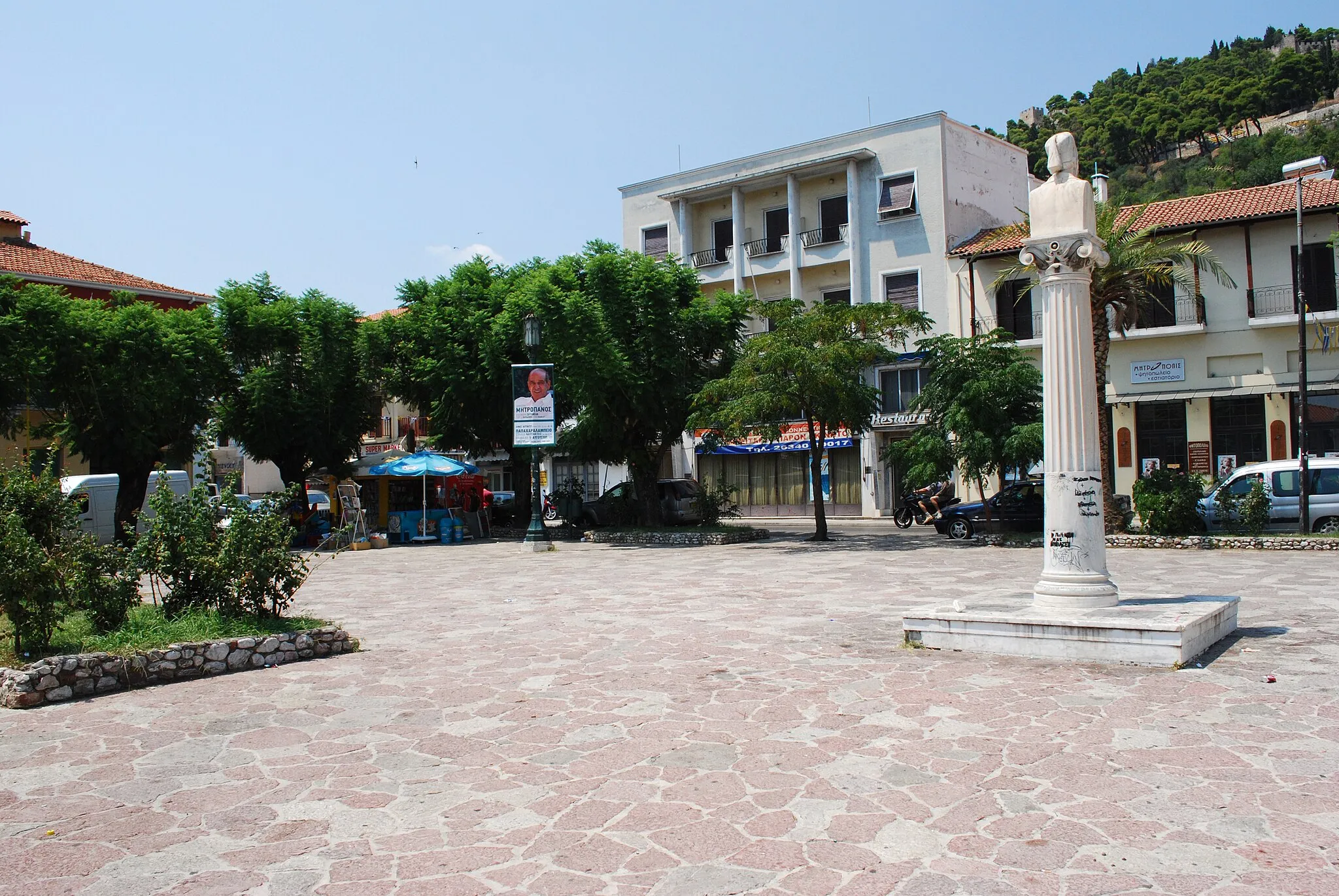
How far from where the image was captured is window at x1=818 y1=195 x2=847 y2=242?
115 feet

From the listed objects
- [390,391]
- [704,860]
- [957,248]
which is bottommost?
[704,860]

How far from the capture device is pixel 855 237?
3419 cm

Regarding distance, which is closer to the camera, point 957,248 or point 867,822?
point 867,822

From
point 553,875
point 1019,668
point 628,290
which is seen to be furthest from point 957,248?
point 553,875

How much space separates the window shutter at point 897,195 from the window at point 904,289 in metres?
2.17

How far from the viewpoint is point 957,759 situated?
529 cm

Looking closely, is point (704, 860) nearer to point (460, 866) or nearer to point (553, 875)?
point (553, 875)

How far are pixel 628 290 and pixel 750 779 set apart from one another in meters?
19.3

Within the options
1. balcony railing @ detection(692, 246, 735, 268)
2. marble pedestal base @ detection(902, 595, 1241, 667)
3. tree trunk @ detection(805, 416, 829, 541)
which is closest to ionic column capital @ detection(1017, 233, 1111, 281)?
marble pedestal base @ detection(902, 595, 1241, 667)

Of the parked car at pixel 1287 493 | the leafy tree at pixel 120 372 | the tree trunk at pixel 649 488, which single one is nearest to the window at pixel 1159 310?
the parked car at pixel 1287 493

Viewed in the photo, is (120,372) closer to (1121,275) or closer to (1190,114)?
(1121,275)

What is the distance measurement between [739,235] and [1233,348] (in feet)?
55.8

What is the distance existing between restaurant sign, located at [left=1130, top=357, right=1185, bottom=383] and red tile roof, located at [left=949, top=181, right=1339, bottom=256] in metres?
3.79

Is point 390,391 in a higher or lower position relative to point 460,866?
higher
